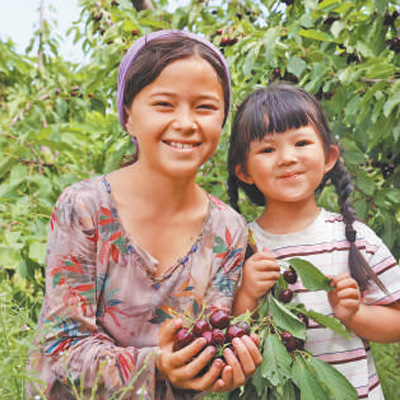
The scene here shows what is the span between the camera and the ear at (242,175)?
1.59 metres

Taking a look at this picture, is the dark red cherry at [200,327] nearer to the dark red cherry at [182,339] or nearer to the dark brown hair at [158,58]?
the dark red cherry at [182,339]

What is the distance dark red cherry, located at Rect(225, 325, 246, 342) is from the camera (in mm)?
1151

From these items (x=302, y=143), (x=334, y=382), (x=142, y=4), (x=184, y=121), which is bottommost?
(x=334, y=382)

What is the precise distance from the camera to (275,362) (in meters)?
1.21

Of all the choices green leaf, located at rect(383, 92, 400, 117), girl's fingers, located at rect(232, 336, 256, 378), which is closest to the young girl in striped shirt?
girl's fingers, located at rect(232, 336, 256, 378)

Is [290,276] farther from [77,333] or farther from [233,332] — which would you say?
[77,333]

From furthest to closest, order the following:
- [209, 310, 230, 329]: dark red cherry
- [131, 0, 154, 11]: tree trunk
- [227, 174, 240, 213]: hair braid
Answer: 1. [131, 0, 154, 11]: tree trunk
2. [227, 174, 240, 213]: hair braid
3. [209, 310, 230, 329]: dark red cherry

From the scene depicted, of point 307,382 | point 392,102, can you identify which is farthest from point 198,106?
point 392,102

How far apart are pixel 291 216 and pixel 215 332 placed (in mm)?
519

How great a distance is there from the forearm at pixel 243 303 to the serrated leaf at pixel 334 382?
0.21 metres

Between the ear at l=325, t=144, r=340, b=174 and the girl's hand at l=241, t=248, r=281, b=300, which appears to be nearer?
the girl's hand at l=241, t=248, r=281, b=300

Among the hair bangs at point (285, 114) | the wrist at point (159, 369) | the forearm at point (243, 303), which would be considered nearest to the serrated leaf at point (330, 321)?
the forearm at point (243, 303)

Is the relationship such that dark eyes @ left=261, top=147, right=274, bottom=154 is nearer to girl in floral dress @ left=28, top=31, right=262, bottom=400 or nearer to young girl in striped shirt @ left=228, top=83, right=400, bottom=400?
young girl in striped shirt @ left=228, top=83, right=400, bottom=400

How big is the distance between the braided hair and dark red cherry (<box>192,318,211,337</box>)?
18.2 inches
